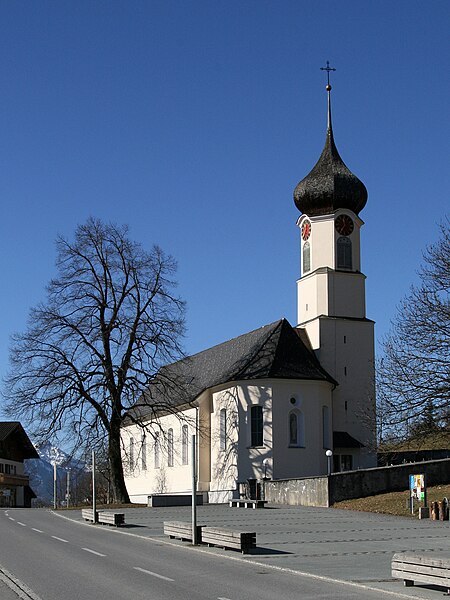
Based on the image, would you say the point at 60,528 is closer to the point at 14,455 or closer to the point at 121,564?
the point at 121,564

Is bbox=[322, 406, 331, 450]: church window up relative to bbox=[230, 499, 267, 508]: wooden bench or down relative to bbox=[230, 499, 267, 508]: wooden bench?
up

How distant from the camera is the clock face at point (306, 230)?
59.5 metres

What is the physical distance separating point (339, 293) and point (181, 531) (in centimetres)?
3625

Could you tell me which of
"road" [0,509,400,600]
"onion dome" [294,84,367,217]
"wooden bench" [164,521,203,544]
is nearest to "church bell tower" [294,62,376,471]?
"onion dome" [294,84,367,217]

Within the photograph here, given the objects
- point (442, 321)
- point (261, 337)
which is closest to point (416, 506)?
point (442, 321)

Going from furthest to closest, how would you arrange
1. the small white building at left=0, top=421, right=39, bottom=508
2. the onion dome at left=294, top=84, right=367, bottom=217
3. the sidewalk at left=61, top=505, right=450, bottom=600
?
the small white building at left=0, top=421, right=39, bottom=508 < the onion dome at left=294, top=84, right=367, bottom=217 < the sidewalk at left=61, top=505, right=450, bottom=600

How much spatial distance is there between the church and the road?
30.4 m

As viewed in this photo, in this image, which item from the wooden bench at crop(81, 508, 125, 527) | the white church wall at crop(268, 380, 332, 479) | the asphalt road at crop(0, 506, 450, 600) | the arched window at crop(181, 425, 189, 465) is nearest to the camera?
the asphalt road at crop(0, 506, 450, 600)

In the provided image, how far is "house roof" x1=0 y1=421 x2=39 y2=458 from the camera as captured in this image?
81.9 meters

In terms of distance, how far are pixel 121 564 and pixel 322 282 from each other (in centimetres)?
4145

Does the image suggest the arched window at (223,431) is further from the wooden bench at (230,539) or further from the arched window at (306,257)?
the wooden bench at (230,539)

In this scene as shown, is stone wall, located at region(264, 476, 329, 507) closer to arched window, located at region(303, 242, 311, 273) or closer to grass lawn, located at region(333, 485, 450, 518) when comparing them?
grass lawn, located at region(333, 485, 450, 518)

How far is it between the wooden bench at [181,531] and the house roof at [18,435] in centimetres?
5546

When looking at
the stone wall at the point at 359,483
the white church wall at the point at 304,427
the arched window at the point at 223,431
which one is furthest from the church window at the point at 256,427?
the stone wall at the point at 359,483
